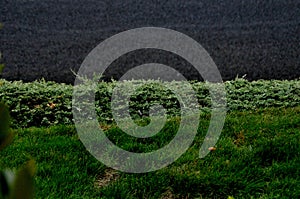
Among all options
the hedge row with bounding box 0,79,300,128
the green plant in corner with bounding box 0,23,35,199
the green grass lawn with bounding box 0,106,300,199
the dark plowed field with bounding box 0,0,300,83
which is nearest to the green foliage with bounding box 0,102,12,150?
the green plant in corner with bounding box 0,23,35,199

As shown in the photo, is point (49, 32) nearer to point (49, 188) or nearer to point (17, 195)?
point (49, 188)

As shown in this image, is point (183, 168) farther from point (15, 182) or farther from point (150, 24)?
point (150, 24)

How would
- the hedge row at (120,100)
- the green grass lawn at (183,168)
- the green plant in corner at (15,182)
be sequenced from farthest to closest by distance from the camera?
the hedge row at (120,100) → the green grass lawn at (183,168) → the green plant in corner at (15,182)

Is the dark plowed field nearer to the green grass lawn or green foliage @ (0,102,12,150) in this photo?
the green grass lawn

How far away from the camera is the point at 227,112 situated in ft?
13.2

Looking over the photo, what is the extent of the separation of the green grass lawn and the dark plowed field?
6.63 ft

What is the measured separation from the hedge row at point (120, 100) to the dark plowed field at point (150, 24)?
0.79m

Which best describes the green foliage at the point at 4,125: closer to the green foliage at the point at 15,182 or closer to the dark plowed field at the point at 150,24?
the green foliage at the point at 15,182

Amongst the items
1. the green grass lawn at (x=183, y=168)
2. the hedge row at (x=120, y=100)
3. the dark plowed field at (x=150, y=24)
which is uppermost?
the dark plowed field at (x=150, y=24)

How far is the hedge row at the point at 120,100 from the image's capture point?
3.96m

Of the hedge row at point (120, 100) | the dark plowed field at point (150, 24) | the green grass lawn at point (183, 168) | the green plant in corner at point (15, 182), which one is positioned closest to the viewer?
the green plant in corner at point (15, 182)

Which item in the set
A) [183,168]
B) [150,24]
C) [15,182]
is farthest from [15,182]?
[150,24]

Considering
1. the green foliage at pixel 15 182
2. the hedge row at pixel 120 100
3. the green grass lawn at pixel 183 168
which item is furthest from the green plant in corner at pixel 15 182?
the hedge row at pixel 120 100

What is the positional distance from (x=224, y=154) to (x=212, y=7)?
16.8 ft
